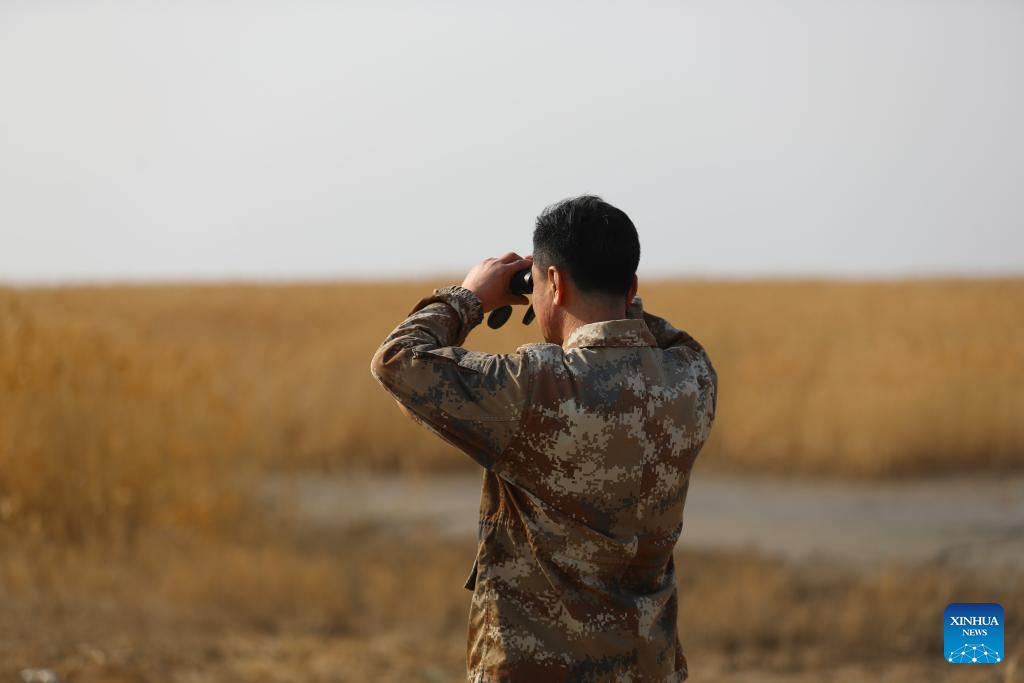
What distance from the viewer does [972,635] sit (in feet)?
16.7

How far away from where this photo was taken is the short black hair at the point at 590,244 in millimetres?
1771

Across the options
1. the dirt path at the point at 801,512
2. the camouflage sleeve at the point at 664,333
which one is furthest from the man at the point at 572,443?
the dirt path at the point at 801,512

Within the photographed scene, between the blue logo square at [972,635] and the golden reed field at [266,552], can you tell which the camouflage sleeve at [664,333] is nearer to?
the golden reed field at [266,552]

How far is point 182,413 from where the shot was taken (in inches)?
275

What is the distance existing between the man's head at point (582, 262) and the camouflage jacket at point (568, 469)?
48mm

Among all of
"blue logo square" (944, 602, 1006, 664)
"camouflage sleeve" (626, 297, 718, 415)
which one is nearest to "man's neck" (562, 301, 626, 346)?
"camouflage sleeve" (626, 297, 718, 415)

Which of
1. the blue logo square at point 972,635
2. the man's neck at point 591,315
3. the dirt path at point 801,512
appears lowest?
the dirt path at point 801,512

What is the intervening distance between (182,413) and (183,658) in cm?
266

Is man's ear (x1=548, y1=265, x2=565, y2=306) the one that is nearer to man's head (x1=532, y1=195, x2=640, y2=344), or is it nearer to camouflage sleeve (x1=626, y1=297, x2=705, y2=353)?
man's head (x1=532, y1=195, x2=640, y2=344)

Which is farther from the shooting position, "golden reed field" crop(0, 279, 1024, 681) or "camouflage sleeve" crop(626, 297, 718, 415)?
"golden reed field" crop(0, 279, 1024, 681)

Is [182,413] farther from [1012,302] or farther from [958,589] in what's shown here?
[1012,302]

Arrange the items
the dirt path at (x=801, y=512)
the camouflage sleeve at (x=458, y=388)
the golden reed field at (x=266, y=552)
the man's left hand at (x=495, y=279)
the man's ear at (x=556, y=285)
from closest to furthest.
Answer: the camouflage sleeve at (x=458, y=388), the man's ear at (x=556, y=285), the man's left hand at (x=495, y=279), the golden reed field at (x=266, y=552), the dirt path at (x=801, y=512)

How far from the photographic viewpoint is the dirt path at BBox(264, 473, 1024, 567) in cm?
702

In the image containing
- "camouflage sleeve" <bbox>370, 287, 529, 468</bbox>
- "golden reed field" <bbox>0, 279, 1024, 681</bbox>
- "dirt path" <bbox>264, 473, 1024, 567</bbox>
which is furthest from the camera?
"dirt path" <bbox>264, 473, 1024, 567</bbox>
